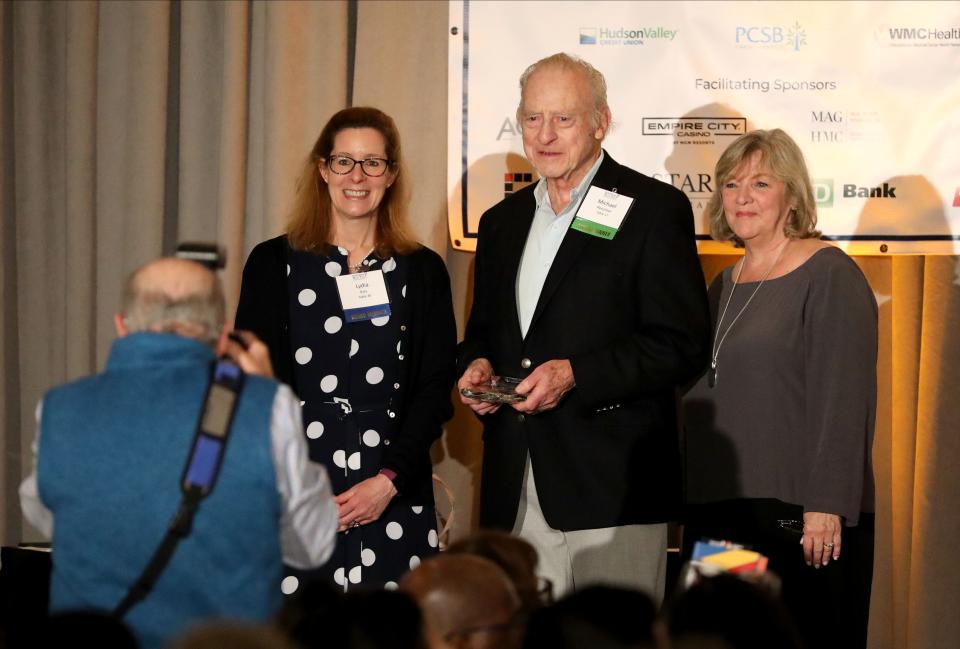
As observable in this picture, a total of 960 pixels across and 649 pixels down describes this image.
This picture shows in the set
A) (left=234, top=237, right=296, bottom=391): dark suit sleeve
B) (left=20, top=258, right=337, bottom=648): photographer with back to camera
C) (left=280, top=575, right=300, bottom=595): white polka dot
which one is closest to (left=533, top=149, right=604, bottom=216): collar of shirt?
(left=234, top=237, right=296, bottom=391): dark suit sleeve

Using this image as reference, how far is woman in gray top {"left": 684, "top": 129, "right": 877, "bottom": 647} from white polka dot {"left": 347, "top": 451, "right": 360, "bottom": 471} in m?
1.03

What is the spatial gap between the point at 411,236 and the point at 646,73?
141cm

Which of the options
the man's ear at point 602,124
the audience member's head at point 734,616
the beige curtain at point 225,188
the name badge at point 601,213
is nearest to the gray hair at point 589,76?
the man's ear at point 602,124

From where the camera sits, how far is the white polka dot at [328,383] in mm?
3225

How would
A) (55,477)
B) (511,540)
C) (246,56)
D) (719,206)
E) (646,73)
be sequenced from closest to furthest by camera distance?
(55,477) → (511,540) → (719,206) → (646,73) → (246,56)

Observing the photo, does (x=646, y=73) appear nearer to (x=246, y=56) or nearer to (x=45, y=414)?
(x=246, y=56)

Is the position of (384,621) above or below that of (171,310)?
below

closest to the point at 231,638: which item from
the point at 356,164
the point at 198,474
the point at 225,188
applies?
the point at 198,474

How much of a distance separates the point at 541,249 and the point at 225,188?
6.08 ft

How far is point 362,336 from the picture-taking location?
10.8 feet

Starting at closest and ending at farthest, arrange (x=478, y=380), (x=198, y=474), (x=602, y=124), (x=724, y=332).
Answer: (x=198, y=474) → (x=478, y=380) → (x=602, y=124) → (x=724, y=332)

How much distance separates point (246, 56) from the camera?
4.68m

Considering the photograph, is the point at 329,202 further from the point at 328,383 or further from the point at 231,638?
the point at 231,638

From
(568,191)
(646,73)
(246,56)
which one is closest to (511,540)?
(568,191)
